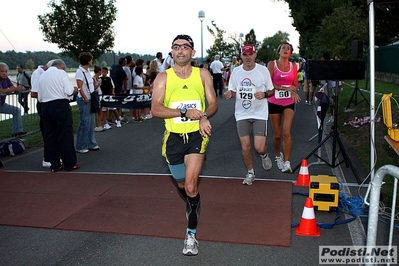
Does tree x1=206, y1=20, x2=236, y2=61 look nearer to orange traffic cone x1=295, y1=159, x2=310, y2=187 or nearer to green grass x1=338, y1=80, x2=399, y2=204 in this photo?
green grass x1=338, y1=80, x2=399, y2=204

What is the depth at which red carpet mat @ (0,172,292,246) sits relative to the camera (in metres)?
5.41

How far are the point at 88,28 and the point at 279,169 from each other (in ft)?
53.2

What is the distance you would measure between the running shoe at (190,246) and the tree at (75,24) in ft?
61.0

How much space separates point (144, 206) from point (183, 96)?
219 cm

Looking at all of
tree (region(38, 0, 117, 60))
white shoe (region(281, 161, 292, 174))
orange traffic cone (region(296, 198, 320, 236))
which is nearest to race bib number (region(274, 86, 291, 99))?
white shoe (region(281, 161, 292, 174))

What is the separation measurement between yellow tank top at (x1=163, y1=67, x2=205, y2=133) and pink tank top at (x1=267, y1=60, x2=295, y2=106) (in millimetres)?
3201

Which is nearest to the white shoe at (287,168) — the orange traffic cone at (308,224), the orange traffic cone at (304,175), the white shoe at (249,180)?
the orange traffic cone at (304,175)

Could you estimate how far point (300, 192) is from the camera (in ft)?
22.4

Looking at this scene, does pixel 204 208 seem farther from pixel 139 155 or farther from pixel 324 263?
pixel 139 155

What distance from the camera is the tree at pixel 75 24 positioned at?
70.9ft

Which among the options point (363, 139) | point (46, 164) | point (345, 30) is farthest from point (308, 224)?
point (345, 30)

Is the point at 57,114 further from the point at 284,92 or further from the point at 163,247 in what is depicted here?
the point at 163,247

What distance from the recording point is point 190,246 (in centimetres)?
466

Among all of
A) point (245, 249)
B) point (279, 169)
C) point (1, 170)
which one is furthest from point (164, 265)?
point (1, 170)
